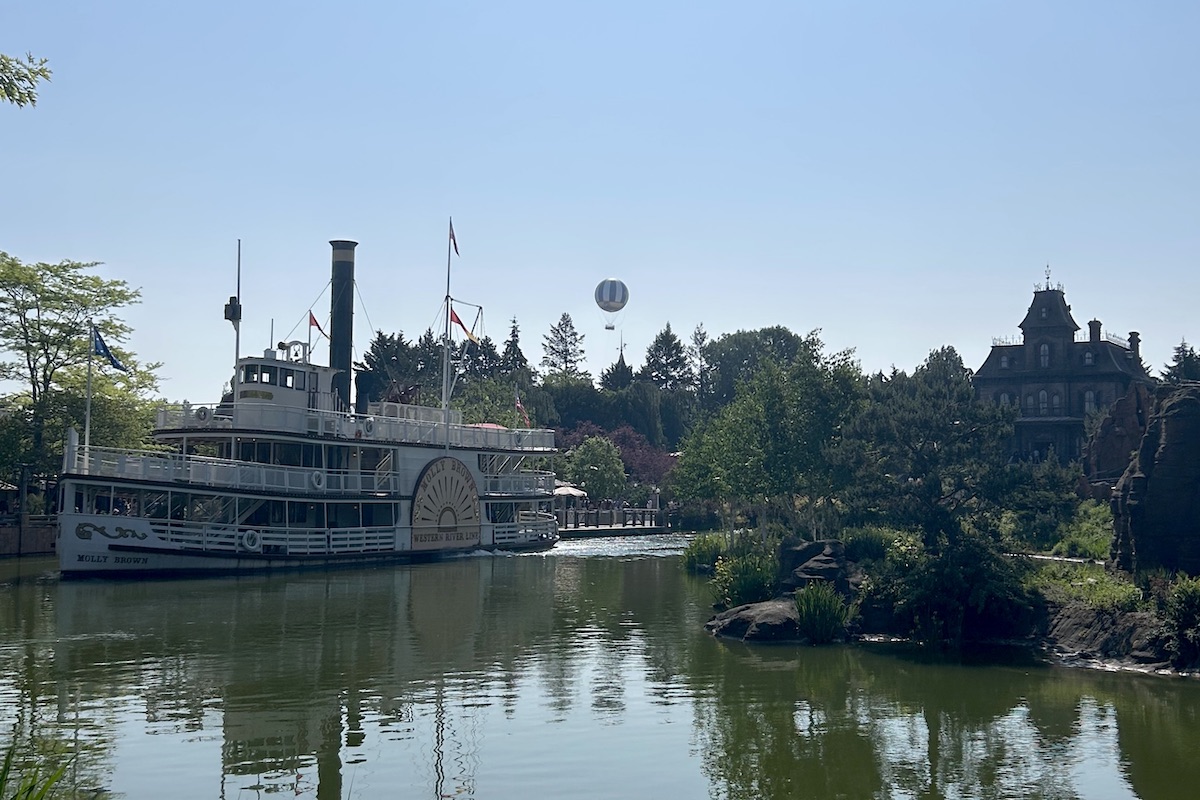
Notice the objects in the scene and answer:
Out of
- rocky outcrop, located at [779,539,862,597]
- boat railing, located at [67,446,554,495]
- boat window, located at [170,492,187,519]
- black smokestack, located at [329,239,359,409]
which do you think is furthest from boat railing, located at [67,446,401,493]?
rocky outcrop, located at [779,539,862,597]

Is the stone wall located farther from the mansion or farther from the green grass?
the mansion

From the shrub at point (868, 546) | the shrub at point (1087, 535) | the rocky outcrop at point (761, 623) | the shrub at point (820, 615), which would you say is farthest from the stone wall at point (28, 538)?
the shrub at point (1087, 535)

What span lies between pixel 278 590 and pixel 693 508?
1669 inches

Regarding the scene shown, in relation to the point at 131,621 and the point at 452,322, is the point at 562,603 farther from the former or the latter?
the point at 452,322

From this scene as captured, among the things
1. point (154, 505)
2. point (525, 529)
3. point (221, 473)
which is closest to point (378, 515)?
point (221, 473)

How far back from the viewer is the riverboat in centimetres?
3738

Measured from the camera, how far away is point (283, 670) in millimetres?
22281

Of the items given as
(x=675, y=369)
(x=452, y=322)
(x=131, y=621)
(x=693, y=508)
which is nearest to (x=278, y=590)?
(x=131, y=621)

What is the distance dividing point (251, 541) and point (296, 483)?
269 centimetres

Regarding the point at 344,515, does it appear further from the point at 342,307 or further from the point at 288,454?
the point at 342,307

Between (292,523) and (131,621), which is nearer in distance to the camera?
(131,621)

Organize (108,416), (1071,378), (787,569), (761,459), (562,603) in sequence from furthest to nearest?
1. (1071,378)
2. (108,416)
3. (761,459)
4. (562,603)
5. (787,569)

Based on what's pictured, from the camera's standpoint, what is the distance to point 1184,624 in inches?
858

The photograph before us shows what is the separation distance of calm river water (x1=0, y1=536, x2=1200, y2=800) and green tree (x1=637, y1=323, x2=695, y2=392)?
95235 millimetres
